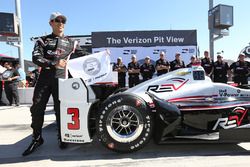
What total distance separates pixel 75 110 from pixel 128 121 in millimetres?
674

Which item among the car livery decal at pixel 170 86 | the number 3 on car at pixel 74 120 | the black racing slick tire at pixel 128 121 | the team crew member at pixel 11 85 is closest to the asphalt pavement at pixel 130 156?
the black racing slick tire at pixel 128 121

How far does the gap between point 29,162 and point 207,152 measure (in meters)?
2.20

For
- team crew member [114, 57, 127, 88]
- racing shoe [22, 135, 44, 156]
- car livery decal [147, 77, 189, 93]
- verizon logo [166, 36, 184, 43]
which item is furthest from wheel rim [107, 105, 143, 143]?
verizon logo [166, 36, 184, 43]

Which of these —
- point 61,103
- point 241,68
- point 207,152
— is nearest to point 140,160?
point 207,152

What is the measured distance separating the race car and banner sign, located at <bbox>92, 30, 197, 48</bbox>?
959cm

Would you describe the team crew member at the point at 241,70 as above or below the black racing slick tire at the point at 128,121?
above

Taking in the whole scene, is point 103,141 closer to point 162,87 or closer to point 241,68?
point 162,87

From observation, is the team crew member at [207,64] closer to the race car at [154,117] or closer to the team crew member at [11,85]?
the race car at [154,117]

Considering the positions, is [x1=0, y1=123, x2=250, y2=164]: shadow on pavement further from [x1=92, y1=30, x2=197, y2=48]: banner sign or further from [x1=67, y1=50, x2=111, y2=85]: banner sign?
[x1=92, y1=30, x2=197, y2=48]: banner sign

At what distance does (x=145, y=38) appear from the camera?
43.5 feet

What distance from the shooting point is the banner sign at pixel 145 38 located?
13.0 meters

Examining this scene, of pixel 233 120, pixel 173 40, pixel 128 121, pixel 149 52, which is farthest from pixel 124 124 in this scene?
pixel 173 40

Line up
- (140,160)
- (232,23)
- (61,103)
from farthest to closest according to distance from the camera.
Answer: (232,23) → (61,103) → (140,160)

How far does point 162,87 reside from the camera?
3.84 m
